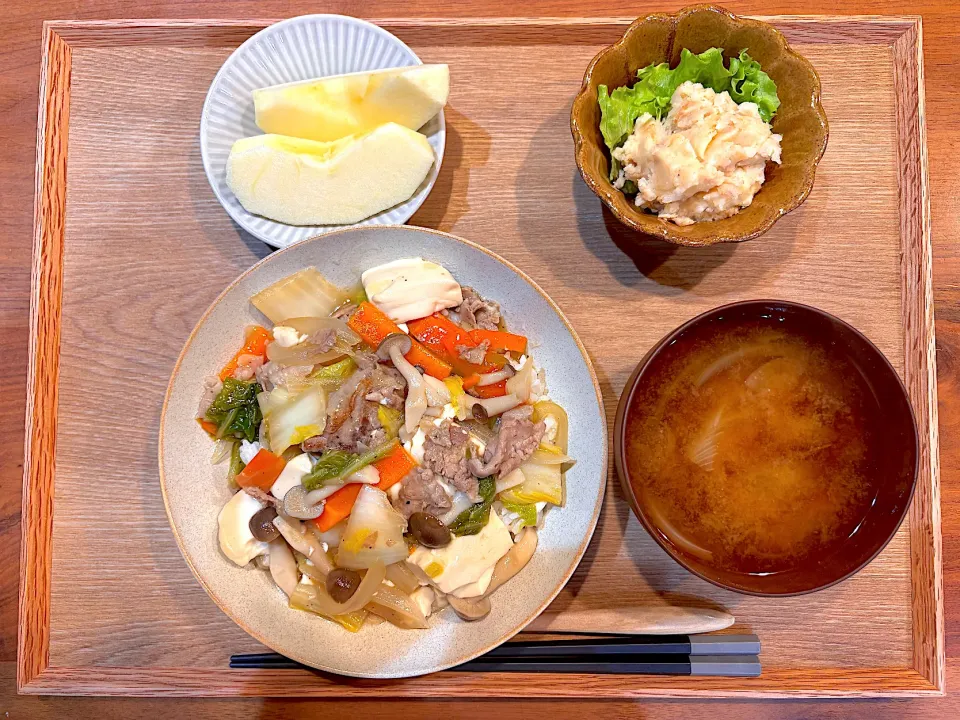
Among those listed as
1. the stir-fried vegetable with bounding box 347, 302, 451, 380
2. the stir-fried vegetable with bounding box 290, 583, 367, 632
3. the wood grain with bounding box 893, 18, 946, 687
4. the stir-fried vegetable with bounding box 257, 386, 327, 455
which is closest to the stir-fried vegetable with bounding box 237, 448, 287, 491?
the stir-fried vegetable with bounding box 257, 386, 327, 455

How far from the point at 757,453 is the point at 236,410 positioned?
1320 mm

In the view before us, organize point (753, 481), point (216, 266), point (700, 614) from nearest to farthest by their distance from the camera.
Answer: point (753, 481), point (700, 614), point (216, 266)

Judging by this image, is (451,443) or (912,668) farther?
(912,668)

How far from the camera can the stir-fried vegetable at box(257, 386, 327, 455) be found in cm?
180

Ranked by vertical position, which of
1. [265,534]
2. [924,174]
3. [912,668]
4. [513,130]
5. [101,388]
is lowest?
[912,668]

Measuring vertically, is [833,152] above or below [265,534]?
above

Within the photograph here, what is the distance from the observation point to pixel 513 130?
2061mm

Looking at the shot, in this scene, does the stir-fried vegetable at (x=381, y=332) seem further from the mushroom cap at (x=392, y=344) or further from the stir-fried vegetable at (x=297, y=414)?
the stir-fried vegetable at (x=297, y=414)

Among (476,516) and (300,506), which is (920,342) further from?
(300,506)

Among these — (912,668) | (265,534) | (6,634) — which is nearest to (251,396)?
(265,534)

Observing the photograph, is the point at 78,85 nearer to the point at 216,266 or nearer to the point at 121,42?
the point at 121,42

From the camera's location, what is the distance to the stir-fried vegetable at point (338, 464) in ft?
5.70

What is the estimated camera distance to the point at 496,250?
203cm

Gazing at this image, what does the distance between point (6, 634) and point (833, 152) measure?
2793mm
